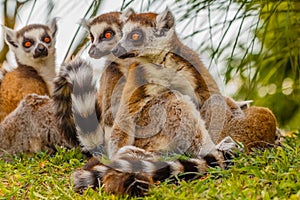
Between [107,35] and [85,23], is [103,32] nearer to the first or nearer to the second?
[107,35]

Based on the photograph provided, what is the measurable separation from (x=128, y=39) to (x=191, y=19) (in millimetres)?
1089

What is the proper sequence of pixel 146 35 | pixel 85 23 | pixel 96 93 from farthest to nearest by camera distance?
pixel 85 23
pixel 96 93
pixel 146 35

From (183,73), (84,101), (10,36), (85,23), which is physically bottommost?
(84,101)

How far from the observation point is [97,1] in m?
3.72

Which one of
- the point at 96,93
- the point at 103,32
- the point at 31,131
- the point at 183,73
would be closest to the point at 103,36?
the point at 103,32

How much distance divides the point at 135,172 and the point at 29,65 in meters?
2.33

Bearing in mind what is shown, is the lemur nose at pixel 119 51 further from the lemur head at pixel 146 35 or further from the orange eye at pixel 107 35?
the orange eye at pixel 107 35

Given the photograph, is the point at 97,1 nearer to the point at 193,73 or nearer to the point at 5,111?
the point at 193,73

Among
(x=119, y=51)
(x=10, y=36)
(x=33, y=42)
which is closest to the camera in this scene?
(x=119, y=51)

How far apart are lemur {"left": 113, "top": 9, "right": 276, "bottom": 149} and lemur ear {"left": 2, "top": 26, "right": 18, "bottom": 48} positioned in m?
1.64

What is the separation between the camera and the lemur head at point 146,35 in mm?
3178

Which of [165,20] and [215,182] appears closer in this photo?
[215,182]

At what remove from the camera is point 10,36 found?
15.6ft

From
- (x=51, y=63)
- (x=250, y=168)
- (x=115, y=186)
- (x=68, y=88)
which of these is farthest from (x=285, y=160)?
(x=51, y=63)
